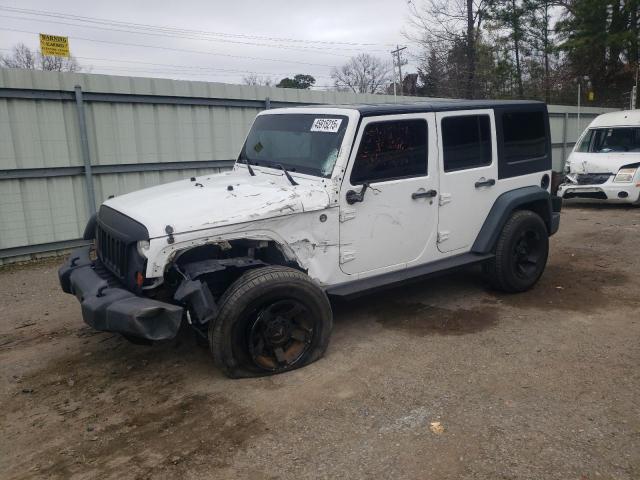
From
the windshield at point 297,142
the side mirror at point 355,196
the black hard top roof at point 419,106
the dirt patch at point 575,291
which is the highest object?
the black hard top roof at point 419,106

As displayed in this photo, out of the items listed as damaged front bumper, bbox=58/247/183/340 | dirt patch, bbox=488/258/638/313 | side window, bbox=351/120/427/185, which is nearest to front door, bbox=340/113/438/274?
side window, bbox=351/120/427/185

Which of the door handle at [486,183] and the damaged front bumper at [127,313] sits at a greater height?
the door handle at [486,183]

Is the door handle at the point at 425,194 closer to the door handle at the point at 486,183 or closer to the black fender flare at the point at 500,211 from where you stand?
the door handle at the point at 486,183

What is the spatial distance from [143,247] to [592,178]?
10.3m

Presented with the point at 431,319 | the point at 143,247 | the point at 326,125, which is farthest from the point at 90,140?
the point at 431,319

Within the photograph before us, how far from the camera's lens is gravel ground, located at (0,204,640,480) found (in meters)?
2.89

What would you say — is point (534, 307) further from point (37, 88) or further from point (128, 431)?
point (37, 88)

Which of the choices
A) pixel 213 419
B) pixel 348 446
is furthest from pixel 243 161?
pixel 348 446

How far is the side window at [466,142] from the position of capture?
484 centimetres

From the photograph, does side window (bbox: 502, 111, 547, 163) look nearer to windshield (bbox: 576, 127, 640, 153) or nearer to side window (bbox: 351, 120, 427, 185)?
side window (bbox: 351, 120, 427, 185)

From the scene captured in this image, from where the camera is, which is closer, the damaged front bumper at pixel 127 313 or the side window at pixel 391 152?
the damaged front bumper at pixel 127 313

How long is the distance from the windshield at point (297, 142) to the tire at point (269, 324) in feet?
3.27

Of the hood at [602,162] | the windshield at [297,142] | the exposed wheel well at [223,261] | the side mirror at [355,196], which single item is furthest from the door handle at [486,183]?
the hood at [602,162]

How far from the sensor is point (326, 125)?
14.5 feet
